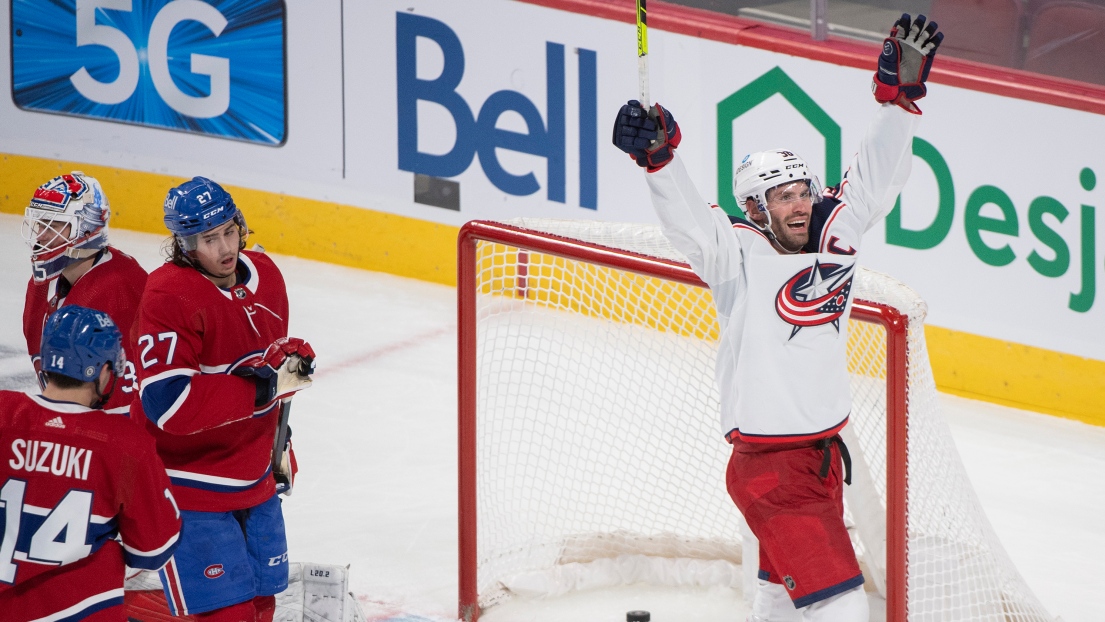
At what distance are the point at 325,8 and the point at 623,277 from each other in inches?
119

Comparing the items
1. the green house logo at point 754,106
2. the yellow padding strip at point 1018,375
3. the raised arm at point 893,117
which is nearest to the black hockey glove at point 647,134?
the raised arm at point 893,117

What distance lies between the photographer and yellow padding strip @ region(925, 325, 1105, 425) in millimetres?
5711

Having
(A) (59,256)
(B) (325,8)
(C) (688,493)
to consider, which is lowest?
(C) (688,493)

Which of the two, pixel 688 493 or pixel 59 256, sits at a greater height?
pixel 59 256

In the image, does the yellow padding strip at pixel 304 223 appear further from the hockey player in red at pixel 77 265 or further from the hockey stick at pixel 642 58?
the hockey stick at pixel 642 58

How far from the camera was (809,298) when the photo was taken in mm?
3297

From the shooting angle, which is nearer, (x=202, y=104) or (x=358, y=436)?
(x=358, y=436)

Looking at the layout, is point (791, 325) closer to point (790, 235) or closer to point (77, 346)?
point (790, 235)

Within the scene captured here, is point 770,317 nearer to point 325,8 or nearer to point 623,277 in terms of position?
point 623,277

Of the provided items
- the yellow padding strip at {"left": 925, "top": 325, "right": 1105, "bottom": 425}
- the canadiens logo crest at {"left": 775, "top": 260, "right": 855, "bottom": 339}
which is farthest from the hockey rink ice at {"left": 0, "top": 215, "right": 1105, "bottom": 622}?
the canadiens logo crest at {"left": 775, "top": 260, "right": 855, "bottom": 339}

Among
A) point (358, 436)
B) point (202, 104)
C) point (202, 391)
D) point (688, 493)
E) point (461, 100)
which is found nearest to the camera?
point (202, 391)

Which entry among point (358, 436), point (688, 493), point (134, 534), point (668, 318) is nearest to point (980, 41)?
point (668, 318)

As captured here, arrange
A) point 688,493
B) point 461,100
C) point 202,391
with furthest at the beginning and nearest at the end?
point 461,100
point 688,493
point 202,391

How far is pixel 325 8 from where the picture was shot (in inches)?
279
